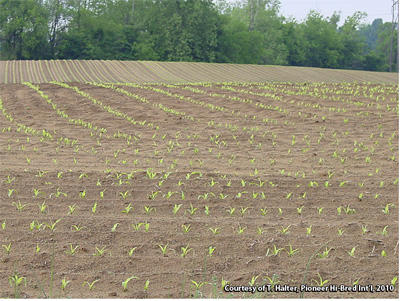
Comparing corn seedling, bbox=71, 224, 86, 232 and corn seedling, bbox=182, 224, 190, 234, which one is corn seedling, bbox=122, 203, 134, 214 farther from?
corn seedling, bbox=182, 224, 190, 234

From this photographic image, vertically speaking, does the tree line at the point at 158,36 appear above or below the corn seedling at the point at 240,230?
above

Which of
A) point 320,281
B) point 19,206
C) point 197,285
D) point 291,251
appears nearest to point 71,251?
point 197,285

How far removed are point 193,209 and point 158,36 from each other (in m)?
A: 45.9

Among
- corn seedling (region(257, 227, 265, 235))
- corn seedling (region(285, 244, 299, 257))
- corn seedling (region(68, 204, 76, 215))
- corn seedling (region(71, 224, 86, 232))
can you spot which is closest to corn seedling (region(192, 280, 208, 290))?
corn seedling (region(285, 244, 299, 257))

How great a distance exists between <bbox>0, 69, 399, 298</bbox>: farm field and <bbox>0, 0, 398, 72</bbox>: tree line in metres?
36.8

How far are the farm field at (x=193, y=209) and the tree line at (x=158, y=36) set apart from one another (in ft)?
121

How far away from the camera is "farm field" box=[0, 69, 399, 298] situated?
3.91 meters

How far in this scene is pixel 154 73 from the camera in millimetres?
27906

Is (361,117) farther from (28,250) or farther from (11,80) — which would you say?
(11,80)

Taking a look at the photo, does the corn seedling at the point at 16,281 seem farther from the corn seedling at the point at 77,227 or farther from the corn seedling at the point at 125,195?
the corn seedling at the point at 125,195

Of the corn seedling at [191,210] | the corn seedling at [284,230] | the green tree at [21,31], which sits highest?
the green tree at [21,31]

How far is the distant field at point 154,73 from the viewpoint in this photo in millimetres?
24516

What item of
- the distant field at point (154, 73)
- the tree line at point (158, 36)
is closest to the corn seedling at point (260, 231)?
the distant field at point (154, 73)

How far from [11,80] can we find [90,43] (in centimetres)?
2662
